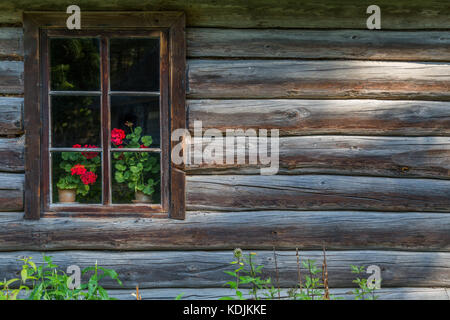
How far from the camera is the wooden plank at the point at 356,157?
2703 mm

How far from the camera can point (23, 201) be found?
8.66 feet

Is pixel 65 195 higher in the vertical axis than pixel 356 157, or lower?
lower

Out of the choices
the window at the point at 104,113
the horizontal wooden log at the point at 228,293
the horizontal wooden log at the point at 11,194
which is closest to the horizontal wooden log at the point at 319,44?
the window at the point at 104,113

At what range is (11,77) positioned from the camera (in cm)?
264

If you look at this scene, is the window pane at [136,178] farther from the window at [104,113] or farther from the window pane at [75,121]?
the window pane at [75,121]

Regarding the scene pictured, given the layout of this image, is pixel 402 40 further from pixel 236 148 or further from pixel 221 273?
pixel 221 273

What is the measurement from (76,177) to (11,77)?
2.76 feet

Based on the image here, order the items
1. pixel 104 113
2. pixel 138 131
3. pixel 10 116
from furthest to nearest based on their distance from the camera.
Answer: pixel 138 131 < pixel 104 113 < pixel 10 116

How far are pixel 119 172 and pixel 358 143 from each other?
5.89 feet

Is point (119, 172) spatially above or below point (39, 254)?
above

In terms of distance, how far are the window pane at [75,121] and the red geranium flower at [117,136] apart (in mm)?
230

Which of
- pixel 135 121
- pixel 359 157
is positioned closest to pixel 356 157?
pixel 359 157

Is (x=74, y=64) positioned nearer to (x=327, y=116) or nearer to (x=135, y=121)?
(x=135, y=121)

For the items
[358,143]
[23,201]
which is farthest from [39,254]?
[358,143]
